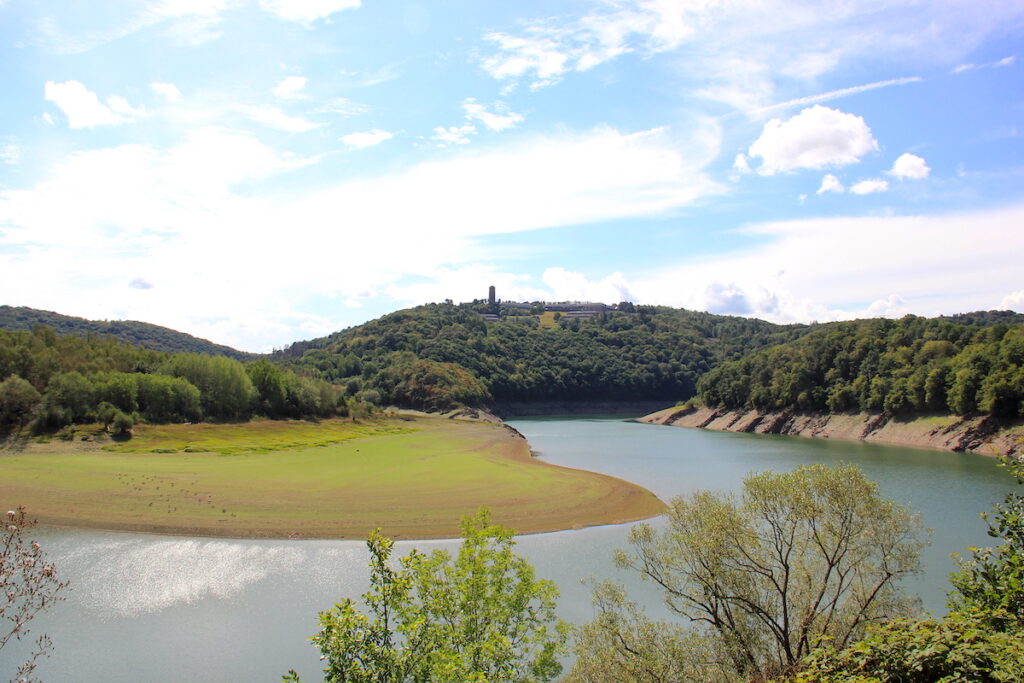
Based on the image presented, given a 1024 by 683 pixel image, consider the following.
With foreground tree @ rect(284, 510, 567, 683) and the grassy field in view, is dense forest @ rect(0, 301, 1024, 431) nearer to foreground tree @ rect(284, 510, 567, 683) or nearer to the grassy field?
the grassy field

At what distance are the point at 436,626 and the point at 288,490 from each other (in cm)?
3265

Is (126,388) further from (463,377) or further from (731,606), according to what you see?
(463,377)

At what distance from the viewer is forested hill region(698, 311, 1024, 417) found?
69750mm

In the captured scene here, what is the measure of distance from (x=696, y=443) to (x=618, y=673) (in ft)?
245

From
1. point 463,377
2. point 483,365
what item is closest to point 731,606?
point 463,377

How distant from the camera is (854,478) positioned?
1566 cm

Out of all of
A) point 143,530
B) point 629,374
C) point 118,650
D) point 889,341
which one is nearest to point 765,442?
point 889,341

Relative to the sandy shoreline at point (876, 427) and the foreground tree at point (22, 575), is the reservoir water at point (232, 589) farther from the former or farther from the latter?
the sandy shoreline at point (876, 427)

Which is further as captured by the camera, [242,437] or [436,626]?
[242,437]

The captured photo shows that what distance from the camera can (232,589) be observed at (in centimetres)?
2331

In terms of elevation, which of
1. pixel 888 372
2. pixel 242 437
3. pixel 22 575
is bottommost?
pixel 242 437

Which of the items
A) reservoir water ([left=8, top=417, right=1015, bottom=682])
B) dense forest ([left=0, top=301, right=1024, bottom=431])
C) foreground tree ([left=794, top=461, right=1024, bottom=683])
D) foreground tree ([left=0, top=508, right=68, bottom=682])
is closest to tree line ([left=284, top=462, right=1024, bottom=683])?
foreground tree ([left=794, top=461, right=1024, bottom=683])

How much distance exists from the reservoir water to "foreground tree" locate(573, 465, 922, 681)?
1.52 metres

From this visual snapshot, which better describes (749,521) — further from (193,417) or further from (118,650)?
(193,417)
